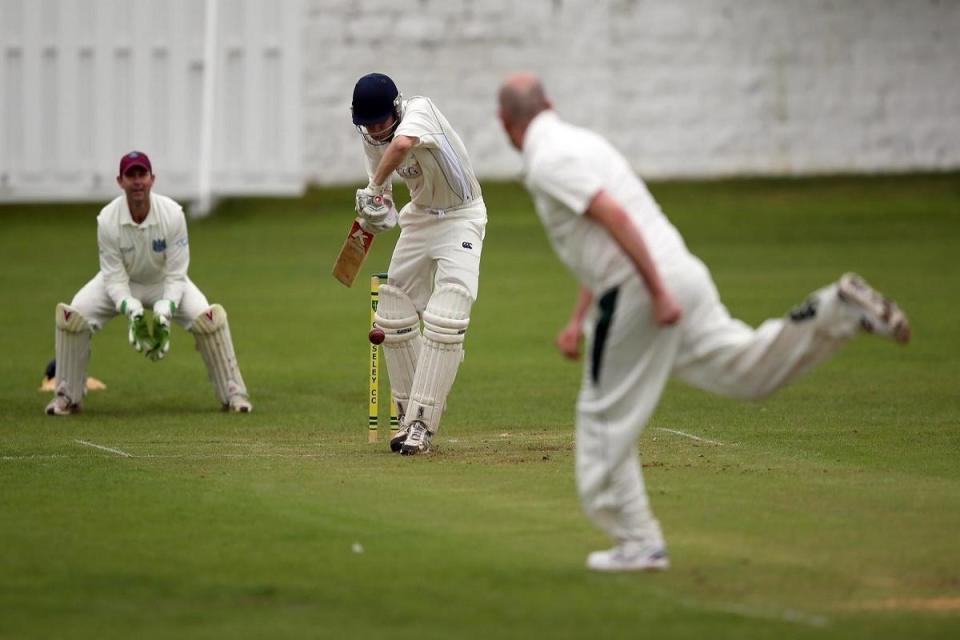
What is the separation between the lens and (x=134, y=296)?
13.0 meters

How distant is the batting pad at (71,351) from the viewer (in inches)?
505

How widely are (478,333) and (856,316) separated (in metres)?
11.0

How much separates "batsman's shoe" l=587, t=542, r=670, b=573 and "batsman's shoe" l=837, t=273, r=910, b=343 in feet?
4.07

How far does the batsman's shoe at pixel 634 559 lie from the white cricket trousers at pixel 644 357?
4 centimetres

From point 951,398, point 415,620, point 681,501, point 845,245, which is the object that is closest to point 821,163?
point 845,245

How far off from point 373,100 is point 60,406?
13.1ft

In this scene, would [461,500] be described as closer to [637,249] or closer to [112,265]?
[637,249]

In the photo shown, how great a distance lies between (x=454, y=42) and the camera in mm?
27297

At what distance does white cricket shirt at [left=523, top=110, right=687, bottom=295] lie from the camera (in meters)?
7.09

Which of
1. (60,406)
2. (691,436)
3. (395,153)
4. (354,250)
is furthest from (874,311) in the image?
(60,406)

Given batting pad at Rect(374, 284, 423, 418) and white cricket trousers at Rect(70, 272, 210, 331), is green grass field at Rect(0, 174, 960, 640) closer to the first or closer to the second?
batting pad at Rect(374, 284, 423, 418)

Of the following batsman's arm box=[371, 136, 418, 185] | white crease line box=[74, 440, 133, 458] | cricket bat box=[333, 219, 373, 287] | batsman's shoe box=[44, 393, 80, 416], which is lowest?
batsman's shoe box=[44, 393, 80, 416]

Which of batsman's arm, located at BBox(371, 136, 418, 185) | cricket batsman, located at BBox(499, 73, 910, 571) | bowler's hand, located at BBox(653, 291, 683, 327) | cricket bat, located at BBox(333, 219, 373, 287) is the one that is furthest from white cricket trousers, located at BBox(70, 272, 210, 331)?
bowler's hand, located at BBox(653, 291, 683, 327)

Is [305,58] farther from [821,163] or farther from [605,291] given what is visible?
[605,291]
